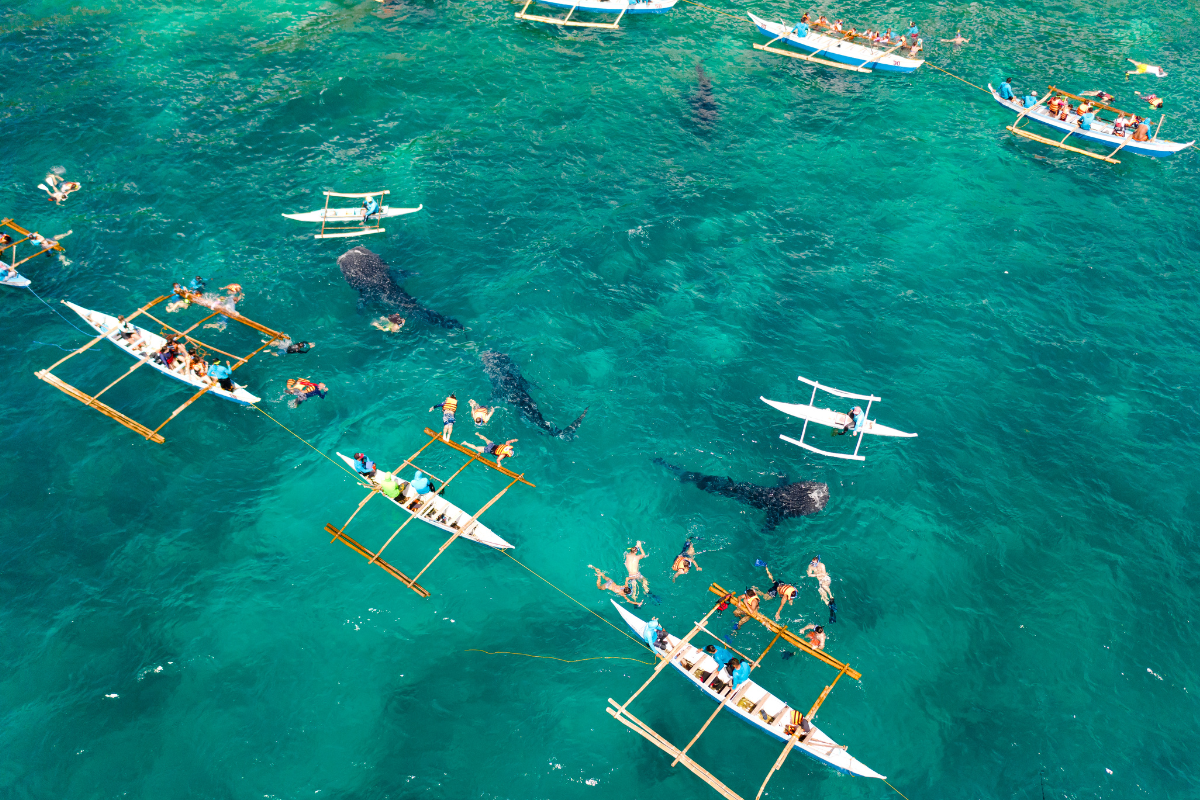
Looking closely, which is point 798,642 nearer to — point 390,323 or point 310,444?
point 310,444

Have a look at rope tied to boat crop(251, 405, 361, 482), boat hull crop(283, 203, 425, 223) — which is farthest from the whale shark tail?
boat hull crop(283, 203, 425, 223)

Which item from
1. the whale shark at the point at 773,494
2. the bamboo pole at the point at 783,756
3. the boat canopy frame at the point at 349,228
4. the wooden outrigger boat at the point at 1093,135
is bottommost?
the bamboo pole at the point at 783,756

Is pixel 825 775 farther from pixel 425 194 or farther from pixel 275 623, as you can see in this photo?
pixel 425 194

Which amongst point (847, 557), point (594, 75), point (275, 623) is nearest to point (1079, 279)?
point (847, 557)

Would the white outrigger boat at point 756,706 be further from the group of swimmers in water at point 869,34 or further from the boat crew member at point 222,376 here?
the group of swimmers in water at point 869,34

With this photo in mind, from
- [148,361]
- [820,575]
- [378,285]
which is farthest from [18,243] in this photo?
[820,575]

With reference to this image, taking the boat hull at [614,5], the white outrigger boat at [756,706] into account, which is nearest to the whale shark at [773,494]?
the white outrigger boat at [756,706]
